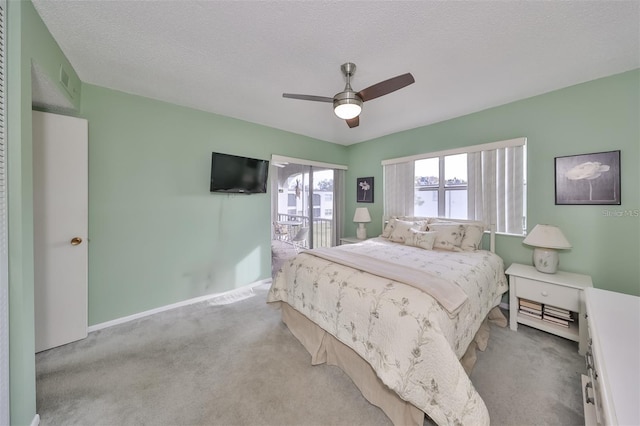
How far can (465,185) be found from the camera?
10.7 feet

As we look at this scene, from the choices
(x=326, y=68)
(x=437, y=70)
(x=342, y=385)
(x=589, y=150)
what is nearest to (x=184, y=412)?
(x=342, y=385)

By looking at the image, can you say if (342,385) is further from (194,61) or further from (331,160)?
(331,160)

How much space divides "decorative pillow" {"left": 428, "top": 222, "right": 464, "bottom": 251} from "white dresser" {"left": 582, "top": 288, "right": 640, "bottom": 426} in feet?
4.37

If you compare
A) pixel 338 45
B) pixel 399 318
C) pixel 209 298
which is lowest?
pixel 209 298

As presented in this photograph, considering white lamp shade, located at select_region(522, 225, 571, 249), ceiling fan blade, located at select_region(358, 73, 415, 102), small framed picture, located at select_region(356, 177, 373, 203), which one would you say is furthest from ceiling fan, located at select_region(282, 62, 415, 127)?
small framed picture, located at select_region(356, 177, 373, 203)

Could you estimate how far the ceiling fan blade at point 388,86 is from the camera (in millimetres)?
1683

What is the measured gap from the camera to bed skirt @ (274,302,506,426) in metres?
1.43

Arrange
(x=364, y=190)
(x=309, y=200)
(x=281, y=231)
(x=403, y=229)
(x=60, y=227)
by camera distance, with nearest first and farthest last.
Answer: (x=60, y=227) → (x=403, y=229) → (x=364, y=190) → (x=309, y=200) → (x=281, y=231)

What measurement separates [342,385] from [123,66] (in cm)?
332

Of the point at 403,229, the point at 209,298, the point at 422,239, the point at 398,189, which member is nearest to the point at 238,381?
the point at 209,298

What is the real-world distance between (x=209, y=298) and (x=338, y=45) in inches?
129

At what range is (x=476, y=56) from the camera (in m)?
1.93

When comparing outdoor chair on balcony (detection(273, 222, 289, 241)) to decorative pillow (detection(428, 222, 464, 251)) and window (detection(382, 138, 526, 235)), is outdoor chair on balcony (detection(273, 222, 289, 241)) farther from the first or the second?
decorative pillow (detection(428, 222, 464, 251))

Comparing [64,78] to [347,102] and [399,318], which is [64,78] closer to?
[347,102]
